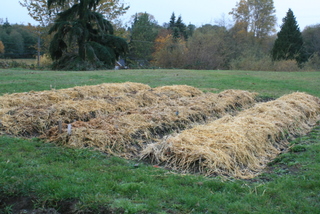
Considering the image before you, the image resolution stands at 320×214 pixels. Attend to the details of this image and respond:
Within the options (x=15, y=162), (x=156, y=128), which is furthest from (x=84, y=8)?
(x=15, y=162)

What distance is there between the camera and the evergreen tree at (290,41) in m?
34.2

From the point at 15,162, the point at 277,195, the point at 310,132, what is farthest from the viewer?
the point at 310,132

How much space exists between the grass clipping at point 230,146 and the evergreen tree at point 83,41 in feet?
64.1

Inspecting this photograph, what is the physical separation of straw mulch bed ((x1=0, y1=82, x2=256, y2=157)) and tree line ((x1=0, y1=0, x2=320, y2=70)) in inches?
650

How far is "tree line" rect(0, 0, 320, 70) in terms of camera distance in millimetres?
25062

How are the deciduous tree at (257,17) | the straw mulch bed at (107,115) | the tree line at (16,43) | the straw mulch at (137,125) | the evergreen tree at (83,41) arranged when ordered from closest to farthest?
the straw mulch at (137,125)
the straw mulch bed at (107,115)
the evergreen tree at (83,41)
the deciduous tree at (257,17)
the tree line at (16,43)

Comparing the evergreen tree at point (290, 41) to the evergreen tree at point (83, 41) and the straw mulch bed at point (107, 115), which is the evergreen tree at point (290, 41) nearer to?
the evergreen tree at point (83, 41)

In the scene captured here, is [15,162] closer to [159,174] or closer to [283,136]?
[159,174]

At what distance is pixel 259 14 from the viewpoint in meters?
40.0

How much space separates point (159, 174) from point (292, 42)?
117ft

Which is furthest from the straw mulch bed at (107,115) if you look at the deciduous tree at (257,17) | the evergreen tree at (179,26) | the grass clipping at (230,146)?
the evergreen tree at (179,26)

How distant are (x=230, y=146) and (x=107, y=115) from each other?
9.53 ft

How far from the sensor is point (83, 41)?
2500 cm

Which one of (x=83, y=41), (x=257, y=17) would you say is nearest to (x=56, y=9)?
(x=83, y=41)
